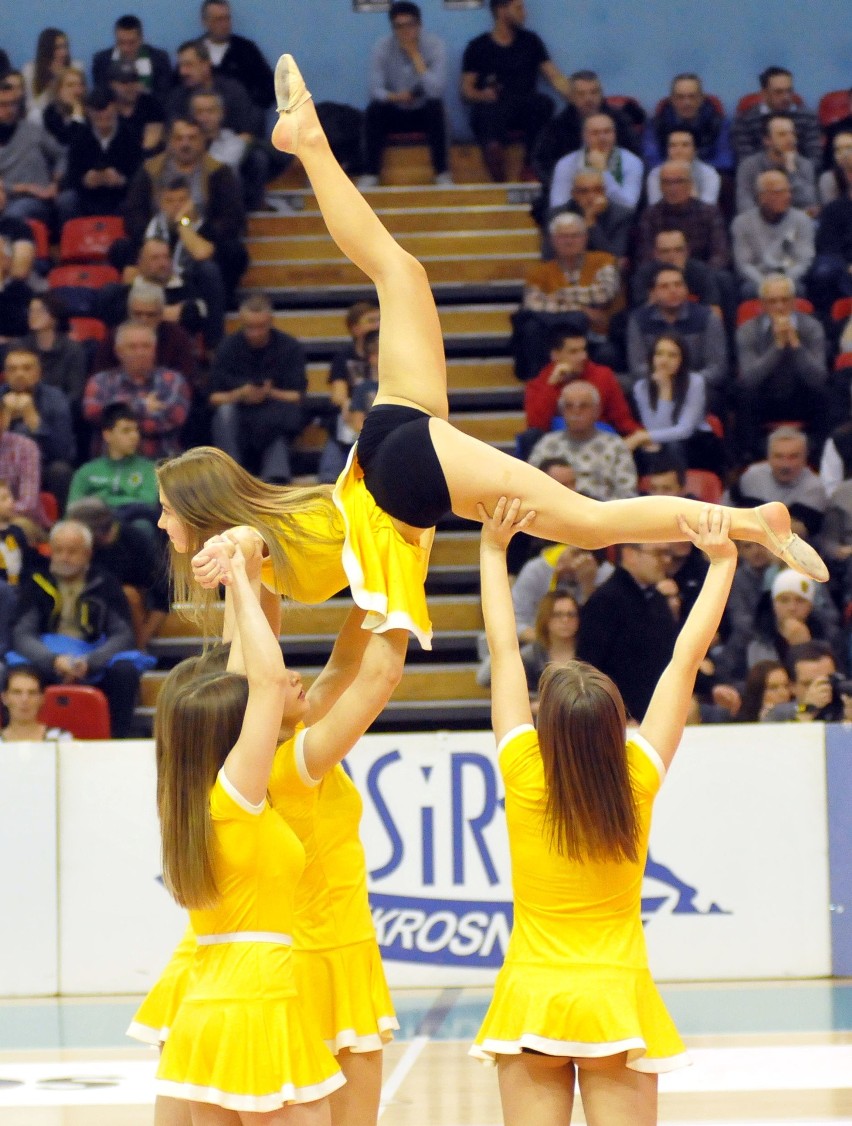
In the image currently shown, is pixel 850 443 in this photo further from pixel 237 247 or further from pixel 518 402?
pixel 237 247

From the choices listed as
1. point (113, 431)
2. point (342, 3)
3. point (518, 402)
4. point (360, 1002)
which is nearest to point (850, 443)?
point (518, 402)

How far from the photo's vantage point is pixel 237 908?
281 centimetres

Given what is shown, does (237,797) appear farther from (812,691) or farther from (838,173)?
(838,173)

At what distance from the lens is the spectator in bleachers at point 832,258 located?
9.38 metres

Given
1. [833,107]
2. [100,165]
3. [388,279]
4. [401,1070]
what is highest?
[833,107]

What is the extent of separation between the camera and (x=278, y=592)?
3420 mm

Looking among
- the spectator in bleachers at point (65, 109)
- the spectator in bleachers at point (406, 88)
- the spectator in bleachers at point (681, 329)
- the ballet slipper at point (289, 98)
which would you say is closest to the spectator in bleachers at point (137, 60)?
the spectator in bleachers at point (65, 109)

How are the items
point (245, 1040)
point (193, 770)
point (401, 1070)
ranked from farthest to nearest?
point (401, 1070), point (193, 770), point (245, 1040)

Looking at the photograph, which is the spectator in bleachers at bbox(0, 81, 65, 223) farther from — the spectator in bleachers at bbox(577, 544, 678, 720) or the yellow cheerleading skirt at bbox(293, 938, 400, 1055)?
the yellow cheerleading skirt at bbox(293, 938, 400, 1055)

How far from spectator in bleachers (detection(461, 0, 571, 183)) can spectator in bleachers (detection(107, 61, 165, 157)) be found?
6.56ft

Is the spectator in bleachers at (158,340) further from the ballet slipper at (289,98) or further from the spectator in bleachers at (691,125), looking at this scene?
the ballet slipper at (289,98)

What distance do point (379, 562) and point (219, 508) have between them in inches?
13.5

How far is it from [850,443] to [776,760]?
7.91 feet

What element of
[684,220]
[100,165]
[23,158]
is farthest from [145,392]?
[684,220]
